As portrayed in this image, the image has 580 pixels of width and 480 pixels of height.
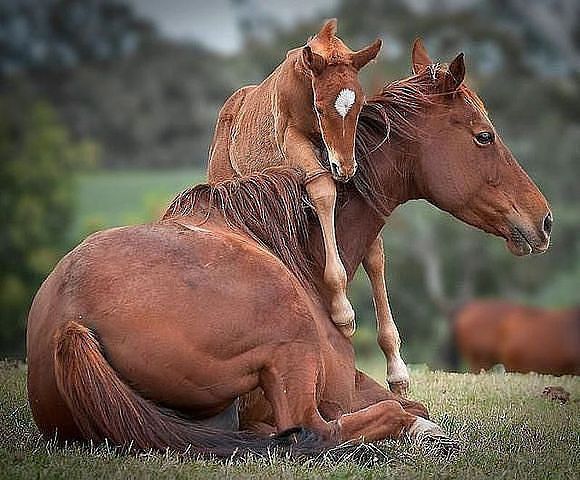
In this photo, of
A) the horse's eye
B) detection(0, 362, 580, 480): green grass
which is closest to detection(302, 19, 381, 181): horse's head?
the horse's eye

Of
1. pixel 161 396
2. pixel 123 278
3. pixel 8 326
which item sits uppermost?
pixel 123 278

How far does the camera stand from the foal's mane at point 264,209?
4.86m

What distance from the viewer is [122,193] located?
89.2ft

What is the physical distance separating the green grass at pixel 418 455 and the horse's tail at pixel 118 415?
0.08m

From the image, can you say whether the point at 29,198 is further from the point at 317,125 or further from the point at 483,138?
the point at 483,138

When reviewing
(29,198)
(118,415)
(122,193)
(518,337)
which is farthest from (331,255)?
(122,193)

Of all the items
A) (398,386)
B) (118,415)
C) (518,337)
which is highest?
(118,415)

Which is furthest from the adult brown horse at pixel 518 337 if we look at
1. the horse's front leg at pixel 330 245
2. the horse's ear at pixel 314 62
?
the horse's ear at pixel 314 62

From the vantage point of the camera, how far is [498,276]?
23.7 metres

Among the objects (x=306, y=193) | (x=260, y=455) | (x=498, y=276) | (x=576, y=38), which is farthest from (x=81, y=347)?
(x=576, y=38)

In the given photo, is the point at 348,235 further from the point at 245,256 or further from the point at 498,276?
the point at 498,276

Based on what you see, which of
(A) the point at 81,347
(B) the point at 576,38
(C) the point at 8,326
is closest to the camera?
(A) the point at 81,347

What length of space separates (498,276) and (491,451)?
767 inches

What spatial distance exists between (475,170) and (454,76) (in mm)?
481
